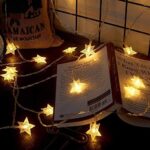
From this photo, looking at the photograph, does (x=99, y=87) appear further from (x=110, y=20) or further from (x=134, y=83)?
(x=110, y=20)

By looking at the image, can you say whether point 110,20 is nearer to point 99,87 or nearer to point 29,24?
point 29,24

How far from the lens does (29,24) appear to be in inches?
43.6

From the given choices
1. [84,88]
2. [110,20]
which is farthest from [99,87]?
[110,20]

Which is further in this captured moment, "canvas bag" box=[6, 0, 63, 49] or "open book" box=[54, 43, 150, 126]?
"canvas bag" box=[6, 0, 63, 49]

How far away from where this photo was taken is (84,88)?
877 mm

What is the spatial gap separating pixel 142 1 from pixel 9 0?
33 cm

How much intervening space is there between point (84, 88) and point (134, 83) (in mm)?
107

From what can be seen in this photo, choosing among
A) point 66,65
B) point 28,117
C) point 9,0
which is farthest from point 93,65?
point 9,0

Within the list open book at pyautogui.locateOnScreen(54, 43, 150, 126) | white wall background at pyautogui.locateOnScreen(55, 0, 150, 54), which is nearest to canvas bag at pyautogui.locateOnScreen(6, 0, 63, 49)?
white wall background at pyautogui.locateOnScreen(55, 0, 150, 54)

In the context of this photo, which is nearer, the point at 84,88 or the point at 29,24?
the point at 84,88

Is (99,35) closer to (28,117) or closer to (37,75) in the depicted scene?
(37,75)

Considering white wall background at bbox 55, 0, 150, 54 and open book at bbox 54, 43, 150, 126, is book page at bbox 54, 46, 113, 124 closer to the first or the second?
open book at bbox 54, 43, 150, 126

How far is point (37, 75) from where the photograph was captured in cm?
101

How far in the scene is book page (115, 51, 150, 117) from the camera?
833 mm
